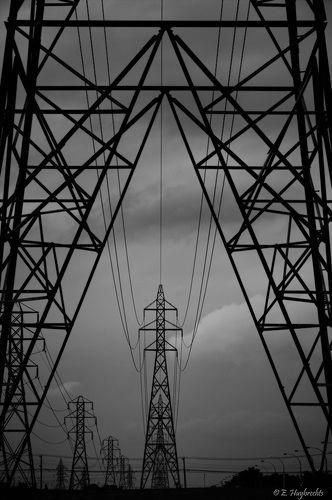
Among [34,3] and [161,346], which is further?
[161,346]

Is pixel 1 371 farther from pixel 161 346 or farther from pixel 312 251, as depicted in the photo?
pixel 161 346

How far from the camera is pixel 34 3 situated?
589 inches

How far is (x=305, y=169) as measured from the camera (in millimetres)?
14859

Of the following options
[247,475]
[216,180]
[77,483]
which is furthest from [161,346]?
[216,180]

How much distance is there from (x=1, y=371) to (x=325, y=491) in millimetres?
7176

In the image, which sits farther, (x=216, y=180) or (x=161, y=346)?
(x=161, y=346)

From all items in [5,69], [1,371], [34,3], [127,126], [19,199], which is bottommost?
[1,371]

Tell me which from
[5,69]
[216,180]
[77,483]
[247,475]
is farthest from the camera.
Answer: [77,483]

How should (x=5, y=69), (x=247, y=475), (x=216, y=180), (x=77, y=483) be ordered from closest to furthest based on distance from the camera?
(x=5, y=69)
(x=216, y=180)
(x=247, y=475)
(x=77, y=483)

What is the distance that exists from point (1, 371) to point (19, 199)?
3.55 m

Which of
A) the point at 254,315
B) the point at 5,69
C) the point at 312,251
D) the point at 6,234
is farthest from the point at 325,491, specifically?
the point at 5,69

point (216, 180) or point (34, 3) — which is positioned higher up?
point (34, 3)

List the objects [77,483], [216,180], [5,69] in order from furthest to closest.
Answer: [77,483]
[216,180]
[5,69]

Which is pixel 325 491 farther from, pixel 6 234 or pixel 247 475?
pixel 247 475
